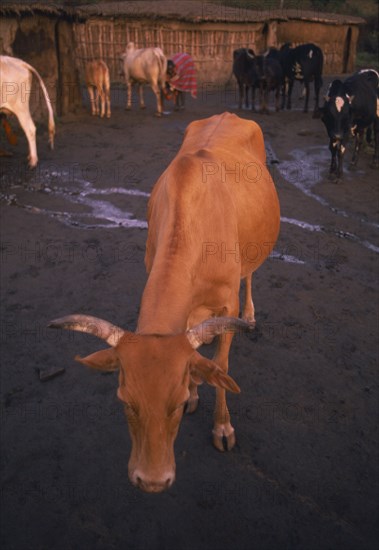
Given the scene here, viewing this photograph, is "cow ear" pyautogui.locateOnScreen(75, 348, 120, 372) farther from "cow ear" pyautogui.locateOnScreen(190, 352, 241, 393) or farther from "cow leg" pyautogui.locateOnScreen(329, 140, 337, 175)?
"cow leg" pyautogui.locateOnScreen(329, 140, 337, 175)

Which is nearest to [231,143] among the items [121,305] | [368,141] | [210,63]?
[121,305]

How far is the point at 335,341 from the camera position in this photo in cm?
463

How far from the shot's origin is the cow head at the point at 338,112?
837 cm

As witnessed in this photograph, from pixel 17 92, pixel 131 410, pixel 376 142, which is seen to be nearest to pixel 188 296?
pixel 131 410

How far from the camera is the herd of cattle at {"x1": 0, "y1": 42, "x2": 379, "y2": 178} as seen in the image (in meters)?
8.62

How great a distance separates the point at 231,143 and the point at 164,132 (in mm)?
8846

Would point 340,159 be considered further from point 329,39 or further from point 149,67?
point 329,39

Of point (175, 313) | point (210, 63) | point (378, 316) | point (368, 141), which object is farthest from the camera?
point (210, 63)

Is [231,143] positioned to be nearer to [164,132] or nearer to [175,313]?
[175,313]

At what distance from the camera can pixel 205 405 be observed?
3945 millimetres

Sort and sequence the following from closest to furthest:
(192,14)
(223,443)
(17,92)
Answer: (223,443)
(17,92)
(192,14)

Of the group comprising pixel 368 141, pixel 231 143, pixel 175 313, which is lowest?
pixel 368 141

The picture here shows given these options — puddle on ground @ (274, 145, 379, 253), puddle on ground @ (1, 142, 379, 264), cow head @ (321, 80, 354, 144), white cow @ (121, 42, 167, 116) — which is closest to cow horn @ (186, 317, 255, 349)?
puddle on ground @ (1, 142, 379, 264)

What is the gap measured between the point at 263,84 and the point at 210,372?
14773 mm
